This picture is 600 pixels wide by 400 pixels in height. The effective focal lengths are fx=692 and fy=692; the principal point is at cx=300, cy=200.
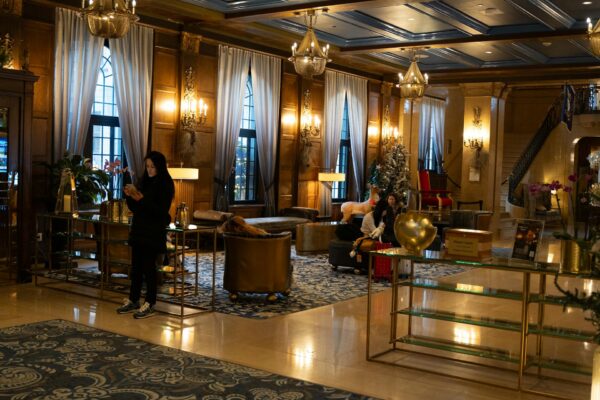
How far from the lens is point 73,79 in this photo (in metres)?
10.5

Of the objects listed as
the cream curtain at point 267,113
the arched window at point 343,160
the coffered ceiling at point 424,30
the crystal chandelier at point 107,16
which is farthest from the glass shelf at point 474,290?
the arched window at point 343,160

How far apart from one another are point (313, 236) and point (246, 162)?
2.72 m

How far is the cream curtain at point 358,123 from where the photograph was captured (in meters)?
16.9

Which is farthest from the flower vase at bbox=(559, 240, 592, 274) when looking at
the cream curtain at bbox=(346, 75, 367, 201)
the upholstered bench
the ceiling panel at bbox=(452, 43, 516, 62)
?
the cream curtain at bbox=(346, 75, 367, 201)

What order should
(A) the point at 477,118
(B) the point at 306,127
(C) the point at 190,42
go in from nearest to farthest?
(C) the point at 190,42, (B) the point at 306,127, (A) the point at 477,118

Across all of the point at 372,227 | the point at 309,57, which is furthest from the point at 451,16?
the point at 372,227

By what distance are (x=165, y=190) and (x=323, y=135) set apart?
30.4 feet

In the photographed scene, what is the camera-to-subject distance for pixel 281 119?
1471 centimetres

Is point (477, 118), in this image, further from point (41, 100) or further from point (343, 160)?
point (41, 100)

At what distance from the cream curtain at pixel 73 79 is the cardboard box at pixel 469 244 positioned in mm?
6781

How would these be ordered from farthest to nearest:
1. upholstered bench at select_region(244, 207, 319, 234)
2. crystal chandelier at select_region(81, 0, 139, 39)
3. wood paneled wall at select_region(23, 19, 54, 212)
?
upholstered bench at select_region(244, 207, 319, 234) → wood paneled wall at select_region(23, 19, 54, 212) → crystal chandelier at select_region(81, 0, 139, 39)

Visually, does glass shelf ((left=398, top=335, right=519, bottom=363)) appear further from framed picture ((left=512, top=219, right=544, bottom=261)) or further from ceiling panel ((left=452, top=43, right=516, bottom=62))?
ceiling panel ((left=452, top=43, right=516, bottom=62))

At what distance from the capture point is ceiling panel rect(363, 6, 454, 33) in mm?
11945

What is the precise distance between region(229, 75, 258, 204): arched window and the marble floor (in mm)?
6070
